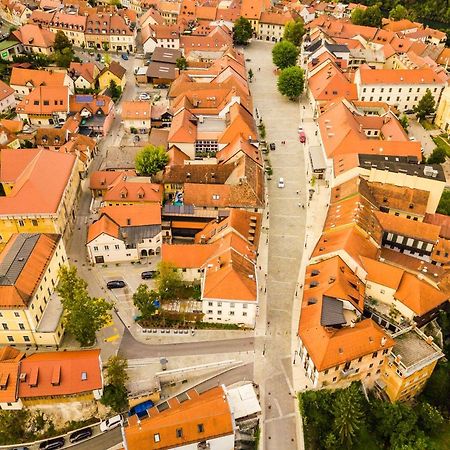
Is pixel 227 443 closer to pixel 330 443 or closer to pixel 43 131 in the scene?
pixel 330 443

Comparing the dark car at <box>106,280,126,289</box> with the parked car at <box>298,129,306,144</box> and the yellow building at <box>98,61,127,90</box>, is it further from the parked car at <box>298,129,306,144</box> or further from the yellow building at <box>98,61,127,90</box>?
the yellow building at <box>98,61,127,90</box>

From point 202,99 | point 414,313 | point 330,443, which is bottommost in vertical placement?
point 330,443

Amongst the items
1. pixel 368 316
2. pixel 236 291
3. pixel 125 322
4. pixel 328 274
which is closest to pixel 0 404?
pixel 125 322

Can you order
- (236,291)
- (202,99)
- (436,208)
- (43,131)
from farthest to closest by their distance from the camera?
(202,99), (43,131), (436,208), (236,291)

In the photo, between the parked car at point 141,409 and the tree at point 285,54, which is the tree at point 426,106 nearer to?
the tree at point 285,54

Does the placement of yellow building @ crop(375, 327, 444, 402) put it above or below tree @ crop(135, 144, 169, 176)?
below

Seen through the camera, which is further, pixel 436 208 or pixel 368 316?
pixel 436 208

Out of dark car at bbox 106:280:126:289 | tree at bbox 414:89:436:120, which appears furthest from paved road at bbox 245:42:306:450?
tree at bbox 414:89:436:120

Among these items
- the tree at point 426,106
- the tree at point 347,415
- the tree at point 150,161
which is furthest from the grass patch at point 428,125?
the tree at point 347,415
